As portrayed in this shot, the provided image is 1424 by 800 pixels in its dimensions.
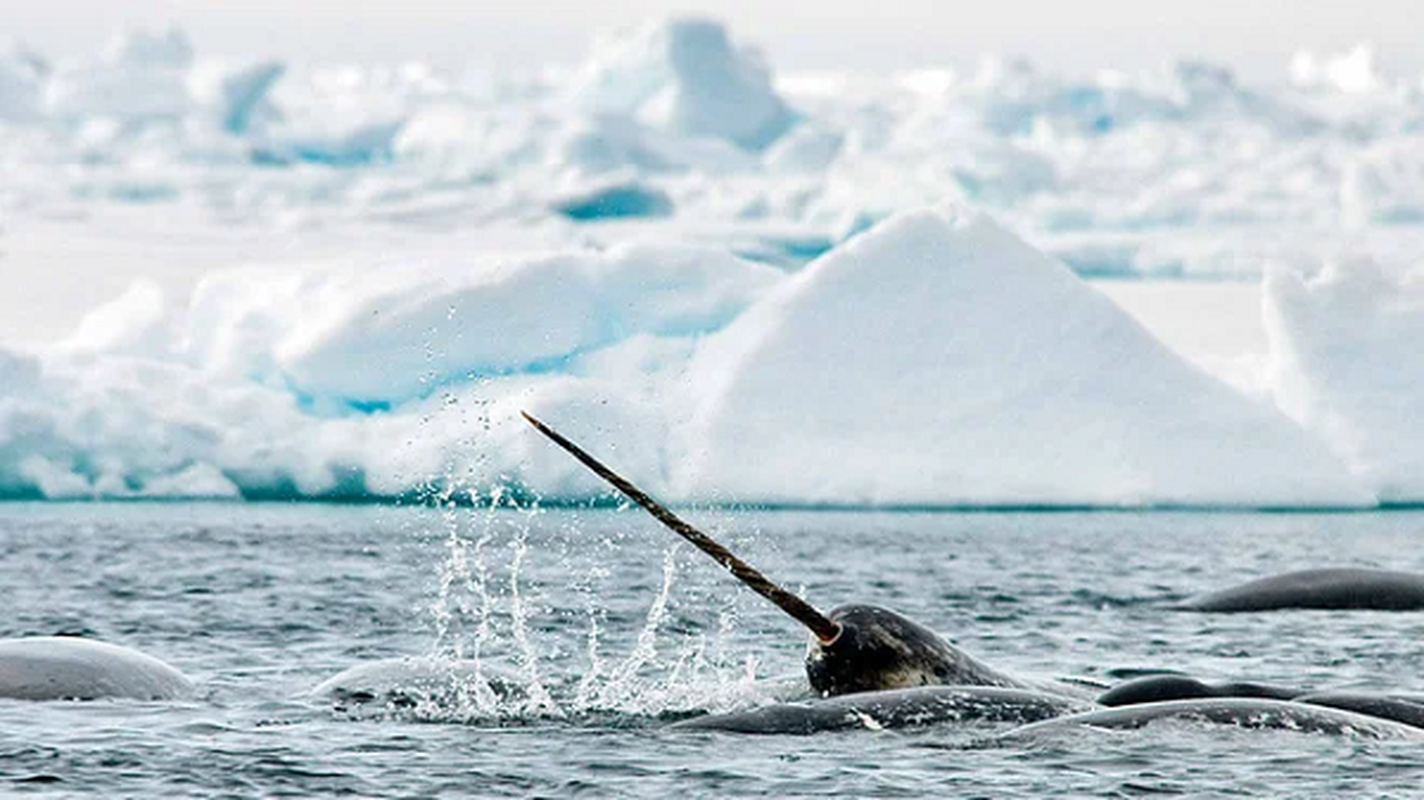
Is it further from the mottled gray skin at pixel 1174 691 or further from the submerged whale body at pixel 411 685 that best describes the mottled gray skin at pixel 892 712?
the submerged whale body at pixel 411 685

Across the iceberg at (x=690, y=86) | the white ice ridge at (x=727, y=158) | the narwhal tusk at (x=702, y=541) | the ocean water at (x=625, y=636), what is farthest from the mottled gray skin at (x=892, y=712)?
the iceberg at (x=690, y=86)

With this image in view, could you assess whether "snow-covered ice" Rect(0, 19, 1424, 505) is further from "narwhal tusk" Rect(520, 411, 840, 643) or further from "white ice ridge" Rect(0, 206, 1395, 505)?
"narwhal tusk" Rect(520, 411, 840, 643)

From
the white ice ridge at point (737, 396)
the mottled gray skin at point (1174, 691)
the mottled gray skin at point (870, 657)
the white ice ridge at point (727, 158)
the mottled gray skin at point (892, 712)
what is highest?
the white ice ridge at point (727, 158)

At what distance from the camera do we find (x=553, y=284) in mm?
26000

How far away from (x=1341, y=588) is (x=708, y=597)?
15.3 feet

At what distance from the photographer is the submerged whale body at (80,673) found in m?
11.3

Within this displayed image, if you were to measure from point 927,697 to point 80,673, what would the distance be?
378 centimetres

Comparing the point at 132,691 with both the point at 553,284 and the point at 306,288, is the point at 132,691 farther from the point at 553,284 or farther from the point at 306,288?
the point at 306,288

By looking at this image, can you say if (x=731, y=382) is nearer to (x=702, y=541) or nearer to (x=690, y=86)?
(x=702, y=541)

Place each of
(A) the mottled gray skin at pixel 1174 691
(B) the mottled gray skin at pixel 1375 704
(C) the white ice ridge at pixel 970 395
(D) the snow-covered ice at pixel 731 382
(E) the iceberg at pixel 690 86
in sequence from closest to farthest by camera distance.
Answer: (B) the mottled gray skin at pixel 1375 704 → (A) the mottled gray skin at pixel 1174 691 → (D) the snow-covered ice at pixel 731 382 → (C) the white ice ridge at pixel 970 395 → (E) the iceberg at pixel 690 86

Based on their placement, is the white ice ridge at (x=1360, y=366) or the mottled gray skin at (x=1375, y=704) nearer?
the mottled gray skin at (x=1375, y=704)

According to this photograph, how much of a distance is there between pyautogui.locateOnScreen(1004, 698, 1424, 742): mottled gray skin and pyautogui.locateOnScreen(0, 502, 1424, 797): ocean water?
0.29 feet

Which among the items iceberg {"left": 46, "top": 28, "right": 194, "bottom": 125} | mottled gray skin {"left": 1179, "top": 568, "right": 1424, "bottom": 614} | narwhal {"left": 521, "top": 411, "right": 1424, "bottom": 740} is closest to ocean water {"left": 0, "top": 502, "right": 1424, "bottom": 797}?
narwhal {"left": 521, "top": 411, "right": 1424, "bottom": 740}

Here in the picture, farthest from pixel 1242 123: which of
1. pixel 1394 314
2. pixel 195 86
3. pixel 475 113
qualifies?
pixel 1394 314
